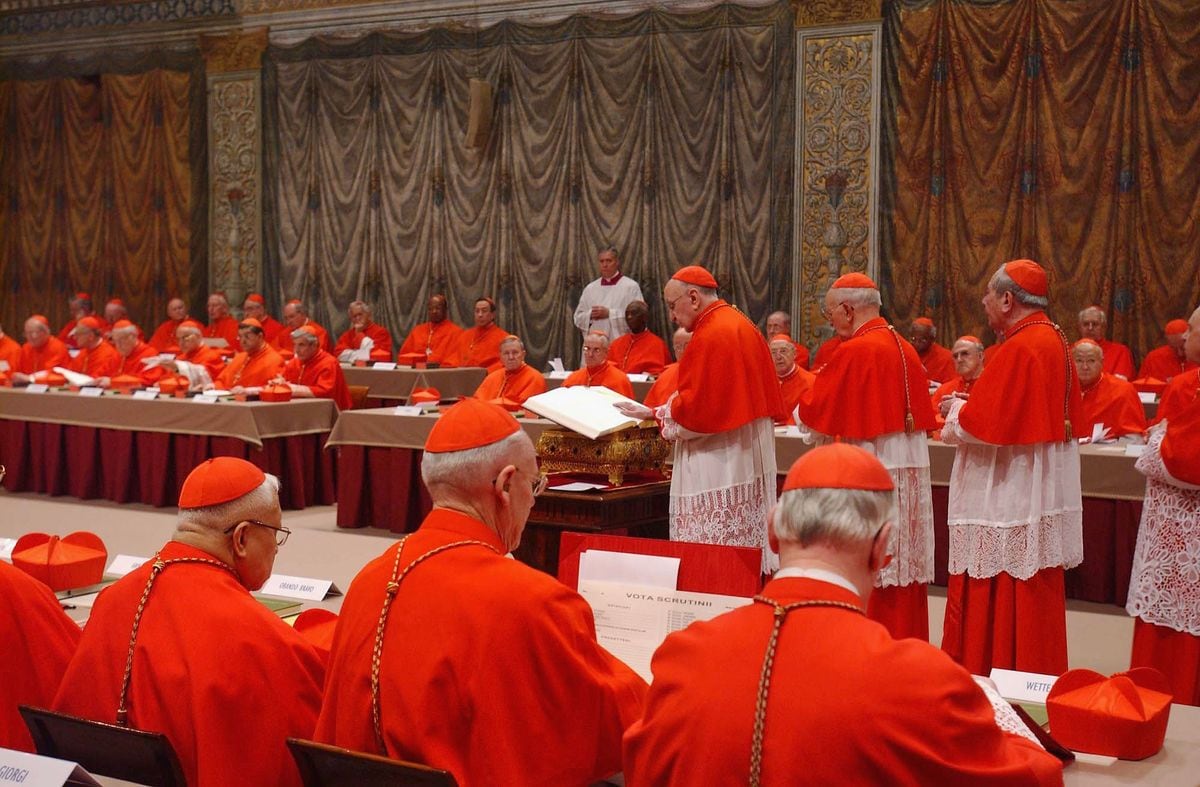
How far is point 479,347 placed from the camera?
49.4 ft

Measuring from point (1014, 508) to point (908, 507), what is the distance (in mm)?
531

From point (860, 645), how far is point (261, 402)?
30.9ft

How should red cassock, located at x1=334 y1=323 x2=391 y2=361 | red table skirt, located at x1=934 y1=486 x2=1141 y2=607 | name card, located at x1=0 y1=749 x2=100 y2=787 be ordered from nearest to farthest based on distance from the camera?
name card, located at x1=0 y1=749 x2=100 y2=787
red table skirt, located at x1=934 y1=486 x2=1141 y2=607
red cassock, located at x1=334 y1=323 x2=391 y2=361

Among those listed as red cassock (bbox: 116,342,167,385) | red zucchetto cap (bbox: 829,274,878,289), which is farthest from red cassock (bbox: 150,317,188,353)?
red zucchetto cap (bbox: 829,274,878,289)

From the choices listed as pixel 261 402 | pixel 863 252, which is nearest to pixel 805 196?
pixel 863 252

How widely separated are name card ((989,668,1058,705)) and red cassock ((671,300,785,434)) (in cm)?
283

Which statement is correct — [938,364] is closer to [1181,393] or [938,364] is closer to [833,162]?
[833,162]

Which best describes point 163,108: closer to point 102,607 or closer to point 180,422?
point 180,422

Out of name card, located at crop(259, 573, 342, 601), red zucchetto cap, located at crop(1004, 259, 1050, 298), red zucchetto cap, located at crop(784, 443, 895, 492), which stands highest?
red zucchetto cap, located at crop(1004, 259, 1050, 298)

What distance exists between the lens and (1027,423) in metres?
5.53

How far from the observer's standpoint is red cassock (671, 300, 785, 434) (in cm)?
605

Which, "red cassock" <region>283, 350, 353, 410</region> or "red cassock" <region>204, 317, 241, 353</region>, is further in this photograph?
"red cassock" <region>204, 317, 241, 353</region>

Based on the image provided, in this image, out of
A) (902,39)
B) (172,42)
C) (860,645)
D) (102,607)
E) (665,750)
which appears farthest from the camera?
(172,42)

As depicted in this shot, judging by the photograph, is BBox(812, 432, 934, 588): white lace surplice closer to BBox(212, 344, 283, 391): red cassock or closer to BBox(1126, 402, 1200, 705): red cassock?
BBox(1126, 402, 1200, 705): red cassock
